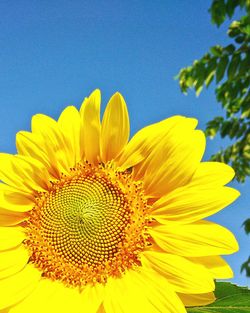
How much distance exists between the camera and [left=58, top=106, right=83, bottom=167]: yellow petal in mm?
882

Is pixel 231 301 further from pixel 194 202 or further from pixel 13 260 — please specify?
pixel 13 260

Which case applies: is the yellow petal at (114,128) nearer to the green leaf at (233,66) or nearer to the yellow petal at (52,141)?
the yellow petal at (52,141)

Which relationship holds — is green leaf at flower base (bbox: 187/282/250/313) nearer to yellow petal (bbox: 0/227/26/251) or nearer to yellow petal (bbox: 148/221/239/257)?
yellow petal (bbox: 148/221/239/257)

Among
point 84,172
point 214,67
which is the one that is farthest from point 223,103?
point 84,172

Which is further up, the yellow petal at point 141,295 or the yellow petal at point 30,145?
the yellow petal at point 30,145

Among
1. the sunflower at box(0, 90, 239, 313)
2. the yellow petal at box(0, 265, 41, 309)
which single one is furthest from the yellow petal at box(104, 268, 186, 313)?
the yellow petal at box(0, 265, 41, 309)

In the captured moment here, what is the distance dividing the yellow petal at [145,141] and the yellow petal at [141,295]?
175 mm

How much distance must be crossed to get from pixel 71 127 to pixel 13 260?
24 centimetres

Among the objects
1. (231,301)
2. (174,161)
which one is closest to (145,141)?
(174,161)

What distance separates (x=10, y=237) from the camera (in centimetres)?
88

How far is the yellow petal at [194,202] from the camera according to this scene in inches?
29.3

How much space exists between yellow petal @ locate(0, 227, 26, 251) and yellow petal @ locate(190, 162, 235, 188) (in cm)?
31

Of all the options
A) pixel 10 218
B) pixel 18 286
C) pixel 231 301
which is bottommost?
pixel 231 301

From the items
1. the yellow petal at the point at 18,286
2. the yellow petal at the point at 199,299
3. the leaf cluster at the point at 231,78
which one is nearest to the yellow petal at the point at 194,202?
the yellow petal at the point at 199,299
